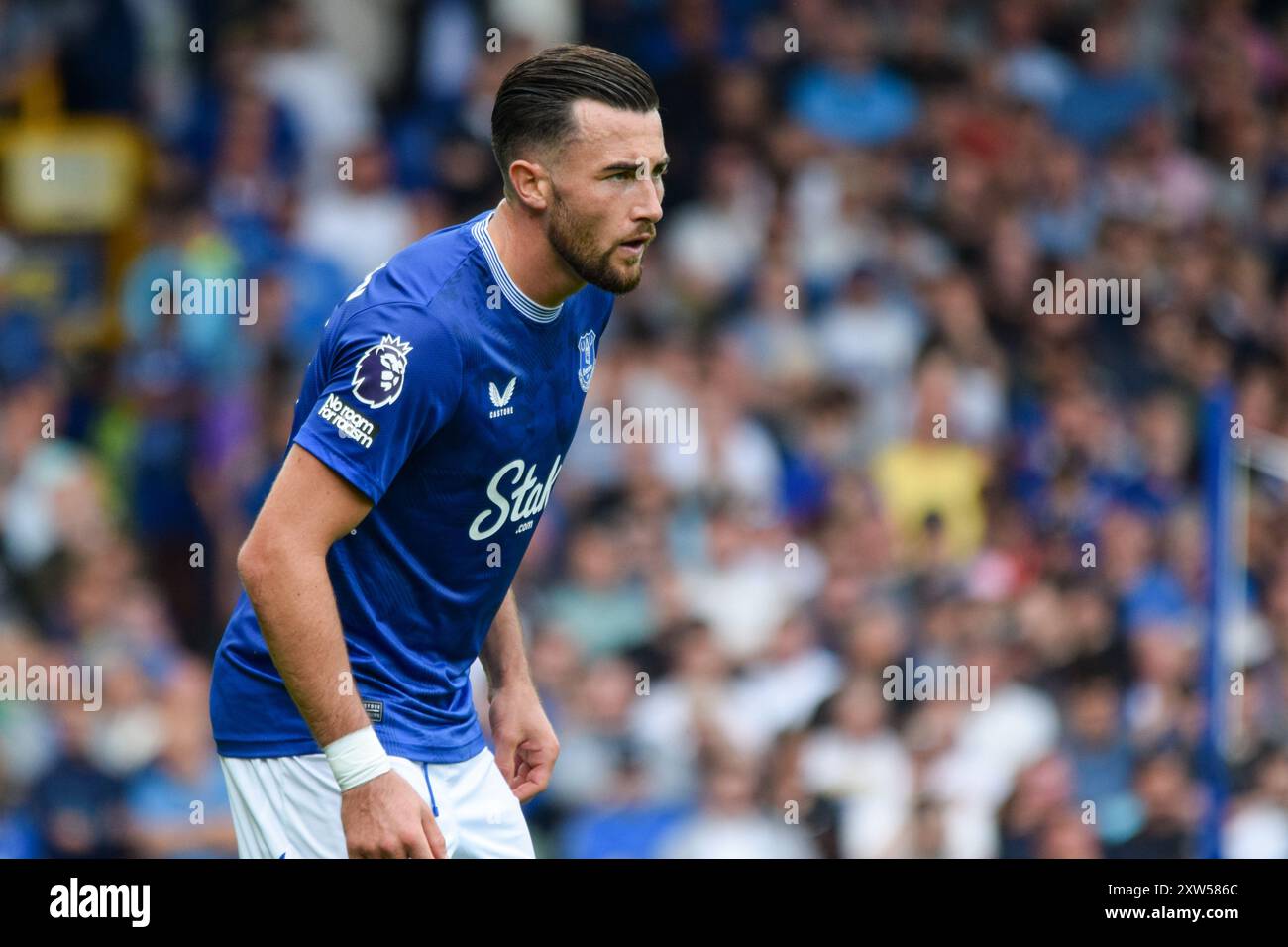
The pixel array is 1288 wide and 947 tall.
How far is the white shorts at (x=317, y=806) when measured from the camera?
11.8 ft

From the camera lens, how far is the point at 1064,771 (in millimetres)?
7137

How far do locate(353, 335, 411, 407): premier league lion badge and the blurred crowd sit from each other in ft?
11.6

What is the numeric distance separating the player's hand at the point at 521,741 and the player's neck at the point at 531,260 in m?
0.85

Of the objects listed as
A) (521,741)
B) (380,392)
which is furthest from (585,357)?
(521,741)

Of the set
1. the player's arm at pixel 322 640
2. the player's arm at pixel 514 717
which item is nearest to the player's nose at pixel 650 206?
the player's arm at pixel 322 640

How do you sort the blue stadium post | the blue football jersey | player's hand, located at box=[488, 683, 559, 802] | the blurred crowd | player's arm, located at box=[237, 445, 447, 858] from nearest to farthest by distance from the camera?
player's arm, located at box=[237, 445, 447, 858] → the blue football jersey → player's hand, located at box=[488, 683, 559, 802] → the blue stadium post → the blurred crowd

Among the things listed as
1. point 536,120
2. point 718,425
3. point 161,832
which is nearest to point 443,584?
point 536,120

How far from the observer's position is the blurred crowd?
6898 millimetres

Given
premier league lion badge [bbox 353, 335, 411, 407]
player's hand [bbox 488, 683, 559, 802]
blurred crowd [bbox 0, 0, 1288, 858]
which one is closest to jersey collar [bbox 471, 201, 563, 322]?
premier league lion badge [bbox 353, 335, 411, 407]

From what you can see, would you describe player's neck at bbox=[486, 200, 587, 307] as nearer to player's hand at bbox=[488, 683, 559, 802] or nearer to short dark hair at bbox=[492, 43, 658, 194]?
short dark hair at bbox=[492, 43, 658, 194]

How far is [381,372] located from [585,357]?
0.63 metres

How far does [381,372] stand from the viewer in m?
3.36

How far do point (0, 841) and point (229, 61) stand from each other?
3738mm

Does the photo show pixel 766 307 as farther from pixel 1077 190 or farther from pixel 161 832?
pixel 161 832
